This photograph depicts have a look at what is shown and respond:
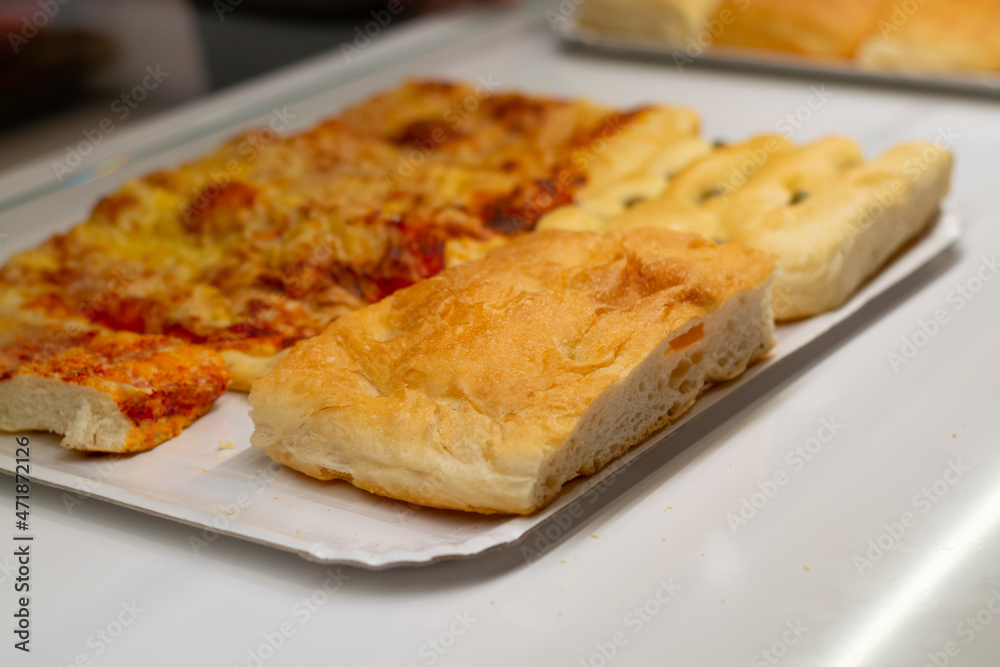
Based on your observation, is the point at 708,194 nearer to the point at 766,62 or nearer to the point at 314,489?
the point at 314,489

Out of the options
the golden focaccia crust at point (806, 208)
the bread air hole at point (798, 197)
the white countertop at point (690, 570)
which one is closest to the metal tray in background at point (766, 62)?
the golden focaccia crust at point (806, 208)

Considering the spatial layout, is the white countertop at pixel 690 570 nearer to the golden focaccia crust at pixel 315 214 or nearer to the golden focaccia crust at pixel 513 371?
the golden focaccia crust at pixel 513 371

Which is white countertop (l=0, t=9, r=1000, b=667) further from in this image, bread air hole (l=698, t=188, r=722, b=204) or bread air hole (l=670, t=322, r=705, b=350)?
bread air hole (l=698, t=188, r=722, b=204)

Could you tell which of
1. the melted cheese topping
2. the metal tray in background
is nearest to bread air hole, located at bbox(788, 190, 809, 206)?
the melted cheese topping

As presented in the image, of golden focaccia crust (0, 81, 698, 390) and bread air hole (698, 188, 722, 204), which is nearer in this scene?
golden focaccia crust (0, 81, 698, 390)

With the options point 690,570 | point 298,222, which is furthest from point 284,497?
point 298,222
